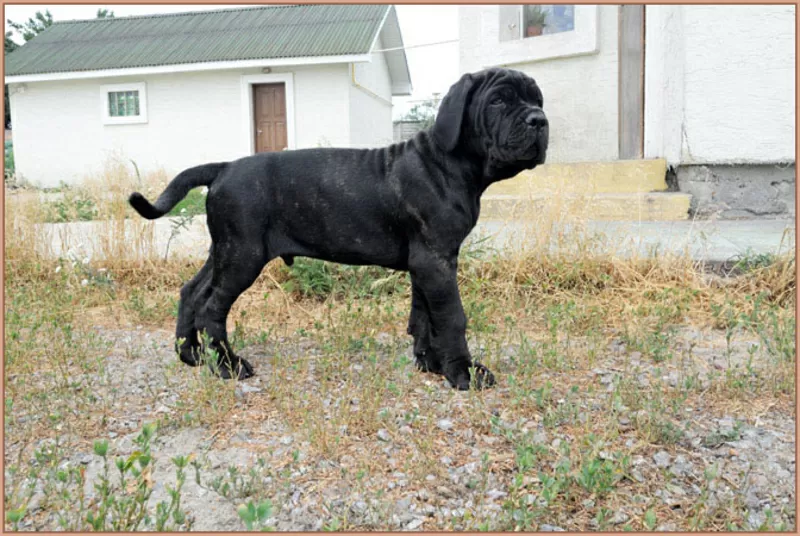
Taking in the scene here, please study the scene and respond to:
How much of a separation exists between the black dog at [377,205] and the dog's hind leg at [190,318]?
0.30ft

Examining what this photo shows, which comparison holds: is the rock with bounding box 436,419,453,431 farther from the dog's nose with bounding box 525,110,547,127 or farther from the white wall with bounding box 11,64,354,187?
the white wall with bounding box 11,64,354,187

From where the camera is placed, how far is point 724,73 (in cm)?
711

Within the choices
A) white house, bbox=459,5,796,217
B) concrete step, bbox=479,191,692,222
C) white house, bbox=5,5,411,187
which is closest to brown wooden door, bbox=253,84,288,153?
white house, bbox=5,5,411,187

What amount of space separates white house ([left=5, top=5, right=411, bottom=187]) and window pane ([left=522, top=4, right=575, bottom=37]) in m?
8.71

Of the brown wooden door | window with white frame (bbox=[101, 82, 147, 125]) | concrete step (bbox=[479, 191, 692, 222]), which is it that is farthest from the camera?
window with white frame (bbox=[101, 82, 147, 125])

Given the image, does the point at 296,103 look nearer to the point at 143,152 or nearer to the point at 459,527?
the point at 143,152

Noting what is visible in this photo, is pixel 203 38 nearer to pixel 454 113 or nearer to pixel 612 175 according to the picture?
pixel 612 175

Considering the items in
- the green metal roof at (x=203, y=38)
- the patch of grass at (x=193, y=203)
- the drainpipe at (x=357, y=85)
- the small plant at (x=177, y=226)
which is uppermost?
the green metal roof at (x=203, y=38)

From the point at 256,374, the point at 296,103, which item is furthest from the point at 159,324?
the point at 296,103

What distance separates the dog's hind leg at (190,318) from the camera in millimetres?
3695

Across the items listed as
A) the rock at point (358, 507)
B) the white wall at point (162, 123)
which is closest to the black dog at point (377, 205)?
the rock at point (358, 507)

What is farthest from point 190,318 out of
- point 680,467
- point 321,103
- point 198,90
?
point 198,90

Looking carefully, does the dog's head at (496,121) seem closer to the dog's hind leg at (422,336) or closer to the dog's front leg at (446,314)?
the dog's front leg at (446,314)

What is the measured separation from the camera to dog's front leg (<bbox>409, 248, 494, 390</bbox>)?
3330 millimetres
